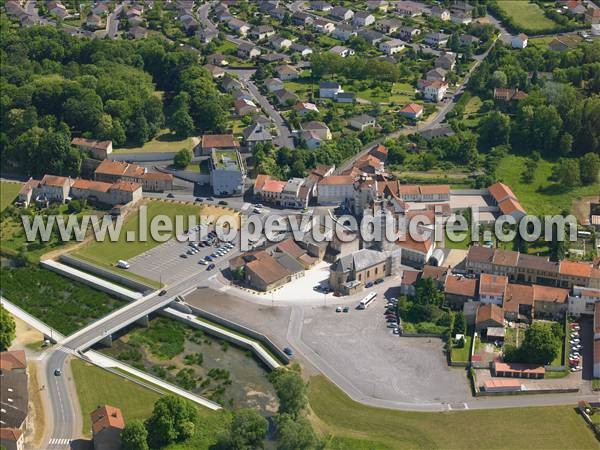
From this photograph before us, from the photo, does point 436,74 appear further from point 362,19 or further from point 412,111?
point 362,19

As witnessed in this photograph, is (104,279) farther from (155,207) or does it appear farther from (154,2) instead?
(154,2)

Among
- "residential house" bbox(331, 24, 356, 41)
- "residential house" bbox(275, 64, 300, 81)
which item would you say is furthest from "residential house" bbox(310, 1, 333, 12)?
"residential house" bbox(275, 64, 300, 81)

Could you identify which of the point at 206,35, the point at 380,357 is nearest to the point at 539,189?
the point at 380,357

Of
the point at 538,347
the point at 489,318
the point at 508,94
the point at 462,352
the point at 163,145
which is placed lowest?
the point at 462,352

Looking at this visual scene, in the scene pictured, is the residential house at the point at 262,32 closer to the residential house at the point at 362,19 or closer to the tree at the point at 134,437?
the residential house at the point at 362,19

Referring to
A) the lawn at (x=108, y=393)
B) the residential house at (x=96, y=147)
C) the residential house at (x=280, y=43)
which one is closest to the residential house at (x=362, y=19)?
the residential house at (x=280, y=43)

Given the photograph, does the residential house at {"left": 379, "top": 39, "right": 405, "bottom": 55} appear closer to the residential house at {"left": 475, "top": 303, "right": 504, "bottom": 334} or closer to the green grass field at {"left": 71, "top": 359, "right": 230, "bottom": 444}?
the residential house at {"left": 475, "top": 303, "right": 504, "bottom": 334}
